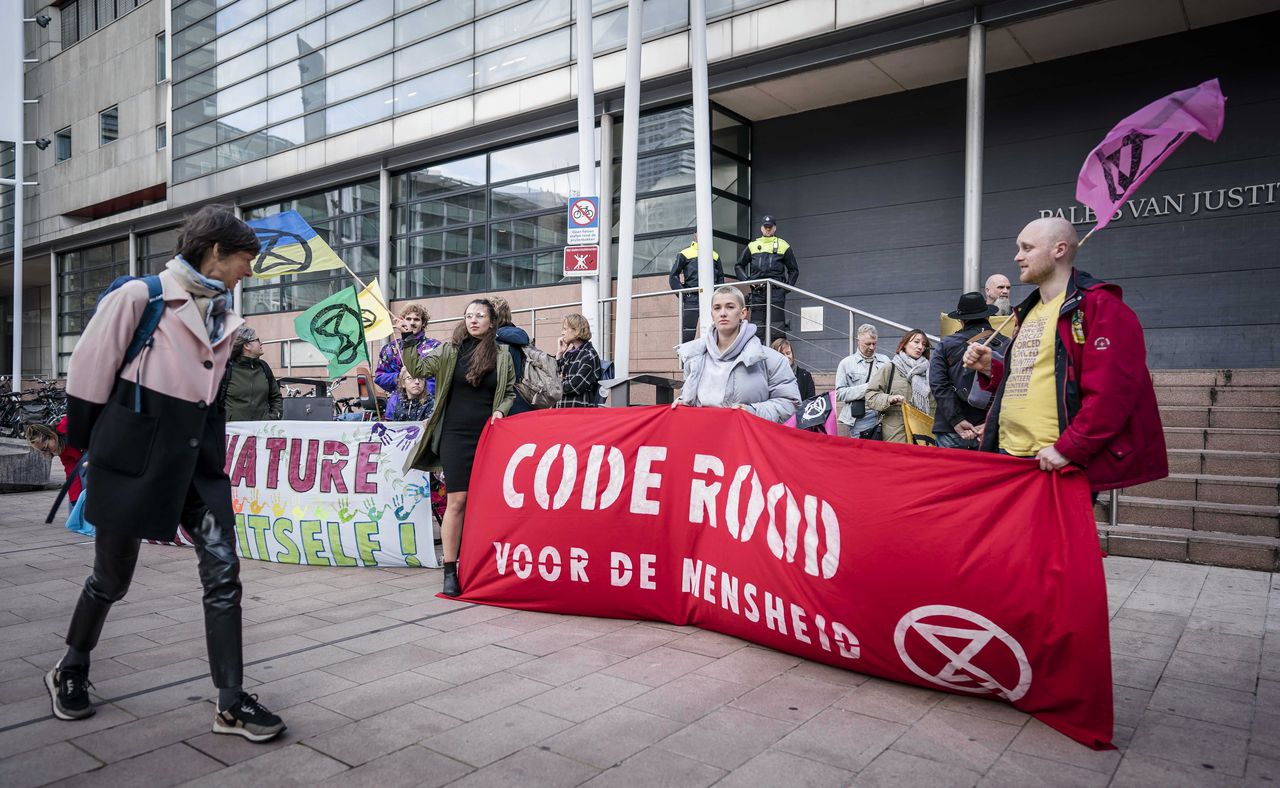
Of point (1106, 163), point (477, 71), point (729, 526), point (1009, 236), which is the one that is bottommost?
→ point (729, 526)

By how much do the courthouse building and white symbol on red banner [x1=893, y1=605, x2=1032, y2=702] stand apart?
10.1 m

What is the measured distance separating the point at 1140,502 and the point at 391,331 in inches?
290

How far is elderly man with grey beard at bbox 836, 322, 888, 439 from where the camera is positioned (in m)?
8.01

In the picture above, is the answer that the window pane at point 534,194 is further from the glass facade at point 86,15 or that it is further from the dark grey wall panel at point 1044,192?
the glass facade at point 86,15

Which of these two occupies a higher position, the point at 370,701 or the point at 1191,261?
the point at 1191,261

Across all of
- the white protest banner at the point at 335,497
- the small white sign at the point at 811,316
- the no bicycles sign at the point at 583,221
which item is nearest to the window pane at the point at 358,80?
the small white sign at the point at 811,316

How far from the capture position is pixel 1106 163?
4098mm

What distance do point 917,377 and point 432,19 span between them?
1459 centimetres

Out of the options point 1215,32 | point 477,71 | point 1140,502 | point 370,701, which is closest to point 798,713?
point 370,701

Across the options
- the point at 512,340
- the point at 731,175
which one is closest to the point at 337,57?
the point at 731,175

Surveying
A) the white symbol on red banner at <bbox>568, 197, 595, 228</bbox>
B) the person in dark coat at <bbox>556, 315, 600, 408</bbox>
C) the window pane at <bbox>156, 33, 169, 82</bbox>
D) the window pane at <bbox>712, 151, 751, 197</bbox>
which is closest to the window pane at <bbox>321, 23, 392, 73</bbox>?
the window pane at <bbox>712, 151, 751, 197</bbox>

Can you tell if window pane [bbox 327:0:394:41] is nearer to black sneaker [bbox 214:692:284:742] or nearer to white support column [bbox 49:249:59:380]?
white support column [bbox 49:249:59:380]

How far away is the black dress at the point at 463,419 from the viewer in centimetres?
575

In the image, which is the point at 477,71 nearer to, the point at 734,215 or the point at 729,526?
the point at 734,215
